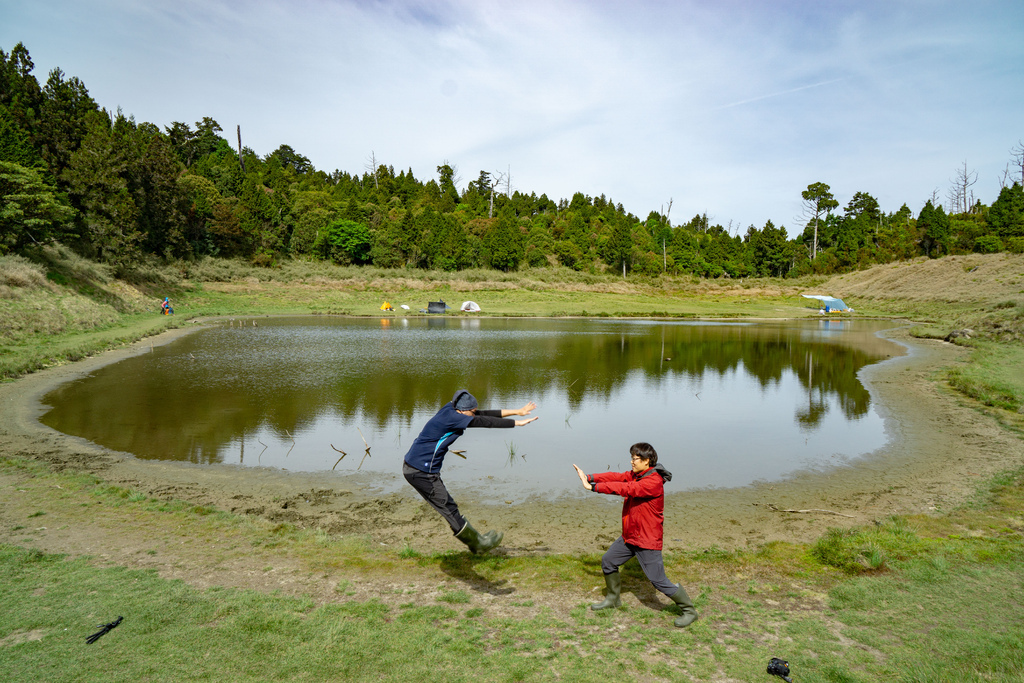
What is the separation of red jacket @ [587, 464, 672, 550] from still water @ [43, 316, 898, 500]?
13.2 ft

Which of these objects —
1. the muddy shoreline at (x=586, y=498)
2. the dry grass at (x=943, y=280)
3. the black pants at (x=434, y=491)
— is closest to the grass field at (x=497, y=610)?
the muddy shoreline at (x=586, y=498)

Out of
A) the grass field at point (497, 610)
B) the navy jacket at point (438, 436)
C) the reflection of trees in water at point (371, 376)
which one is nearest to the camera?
the grass field at point (497, 610)

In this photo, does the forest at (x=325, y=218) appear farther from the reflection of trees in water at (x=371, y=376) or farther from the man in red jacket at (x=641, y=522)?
the man in red jacket at (x=641, y=522)

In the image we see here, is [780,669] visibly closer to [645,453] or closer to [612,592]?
[612,592]

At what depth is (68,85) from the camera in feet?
183

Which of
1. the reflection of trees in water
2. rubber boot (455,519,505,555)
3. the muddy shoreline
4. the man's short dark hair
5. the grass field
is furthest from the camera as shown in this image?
the reflection of trees in water

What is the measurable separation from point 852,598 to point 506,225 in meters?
80.7

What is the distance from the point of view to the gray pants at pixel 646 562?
17.0 ft

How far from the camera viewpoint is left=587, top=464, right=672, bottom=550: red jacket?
522 cm

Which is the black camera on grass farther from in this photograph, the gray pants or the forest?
the forest

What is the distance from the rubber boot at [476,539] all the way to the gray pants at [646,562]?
166cm

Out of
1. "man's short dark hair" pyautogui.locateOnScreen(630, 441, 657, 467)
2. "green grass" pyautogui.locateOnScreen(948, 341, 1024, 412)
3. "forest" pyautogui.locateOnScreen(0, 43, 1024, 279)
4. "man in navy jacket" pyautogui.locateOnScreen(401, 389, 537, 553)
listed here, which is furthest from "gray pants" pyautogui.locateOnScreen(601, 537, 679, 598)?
"forest" pyautogui.locateOnScreen(0, 43, 1024, 279)

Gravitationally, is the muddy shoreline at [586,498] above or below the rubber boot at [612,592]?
below

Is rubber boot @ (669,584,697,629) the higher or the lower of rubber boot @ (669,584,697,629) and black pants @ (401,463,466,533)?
the lower
